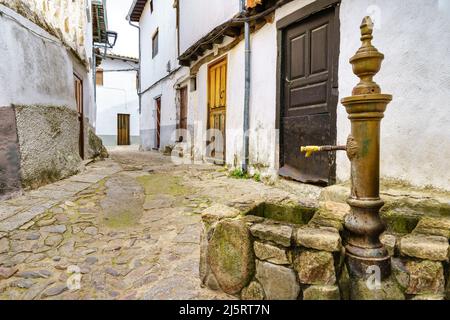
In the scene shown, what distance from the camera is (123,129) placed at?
20.0m

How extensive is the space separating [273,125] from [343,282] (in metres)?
3.32

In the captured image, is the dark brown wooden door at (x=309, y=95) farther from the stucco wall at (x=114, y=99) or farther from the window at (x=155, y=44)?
the stucco wall at (x=114, y=99)

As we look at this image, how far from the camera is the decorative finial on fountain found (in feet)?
→ 4.62

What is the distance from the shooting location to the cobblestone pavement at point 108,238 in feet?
6.27

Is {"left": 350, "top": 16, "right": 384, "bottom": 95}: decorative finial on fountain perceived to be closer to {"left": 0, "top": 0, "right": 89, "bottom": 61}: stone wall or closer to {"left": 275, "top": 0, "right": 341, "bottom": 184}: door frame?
{"left": 275, "top": 0, "right": 341, "bottom": 184}: door frame

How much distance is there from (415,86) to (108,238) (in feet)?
9.81

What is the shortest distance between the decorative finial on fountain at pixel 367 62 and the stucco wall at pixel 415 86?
144 cm

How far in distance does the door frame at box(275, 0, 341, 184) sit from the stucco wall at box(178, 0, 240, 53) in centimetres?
159

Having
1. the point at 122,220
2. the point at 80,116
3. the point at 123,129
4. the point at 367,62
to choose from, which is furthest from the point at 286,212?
the point at 123,129

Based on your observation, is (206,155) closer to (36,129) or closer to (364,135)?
(36,129)

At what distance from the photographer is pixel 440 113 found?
244 cm

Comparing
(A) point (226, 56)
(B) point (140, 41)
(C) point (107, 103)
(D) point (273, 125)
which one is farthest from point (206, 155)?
(C) point (107, 103)

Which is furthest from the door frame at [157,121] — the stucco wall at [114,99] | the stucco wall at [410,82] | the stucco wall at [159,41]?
the stucco wall at [410,82]
